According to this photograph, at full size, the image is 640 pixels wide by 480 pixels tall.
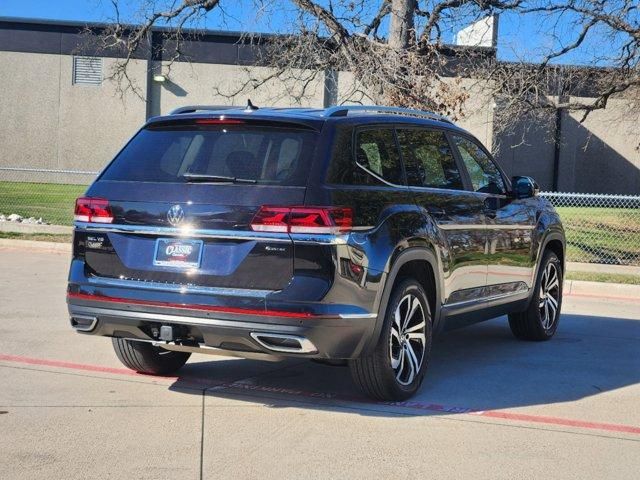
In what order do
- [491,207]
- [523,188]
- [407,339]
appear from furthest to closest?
[523,188]
[491,207]
[407,339]

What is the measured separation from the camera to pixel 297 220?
5.33m

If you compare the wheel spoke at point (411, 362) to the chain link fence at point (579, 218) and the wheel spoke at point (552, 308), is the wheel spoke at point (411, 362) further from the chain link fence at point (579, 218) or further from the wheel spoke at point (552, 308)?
the chain link fence at point (579, 218)

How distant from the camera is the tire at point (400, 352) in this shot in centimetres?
585

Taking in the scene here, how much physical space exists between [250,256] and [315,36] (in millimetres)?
12910

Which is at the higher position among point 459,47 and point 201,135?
point 459,47

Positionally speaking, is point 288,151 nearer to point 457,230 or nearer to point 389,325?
point 389,325

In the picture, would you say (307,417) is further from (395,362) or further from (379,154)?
(379,154)

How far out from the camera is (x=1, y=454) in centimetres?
488

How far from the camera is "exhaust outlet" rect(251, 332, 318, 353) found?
5340mm

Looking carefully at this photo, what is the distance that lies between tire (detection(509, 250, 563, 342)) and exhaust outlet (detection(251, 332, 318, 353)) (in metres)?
3.74

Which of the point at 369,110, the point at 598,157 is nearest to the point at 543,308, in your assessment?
the point at 369,110

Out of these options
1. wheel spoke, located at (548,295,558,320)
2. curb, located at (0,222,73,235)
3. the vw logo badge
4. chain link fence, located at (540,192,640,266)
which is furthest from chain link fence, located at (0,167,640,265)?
the vw logo badge

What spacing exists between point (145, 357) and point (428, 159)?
8.31ft

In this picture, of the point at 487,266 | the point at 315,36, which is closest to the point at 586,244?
the point at 315,36
